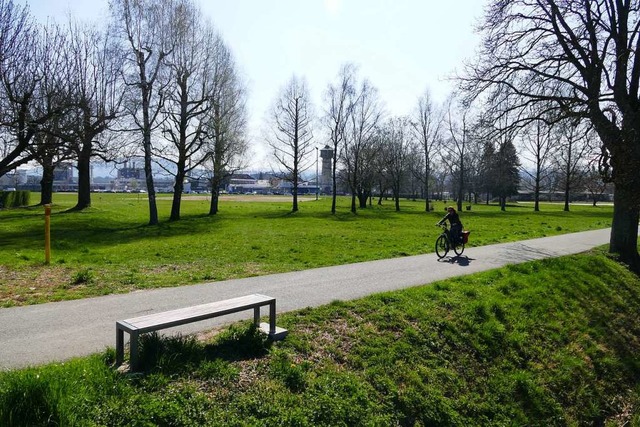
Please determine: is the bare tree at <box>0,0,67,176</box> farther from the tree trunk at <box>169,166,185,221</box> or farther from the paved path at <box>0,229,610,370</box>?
the tree trunk at <box>169,166,185,221</box>

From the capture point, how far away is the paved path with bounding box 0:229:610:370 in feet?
17.7

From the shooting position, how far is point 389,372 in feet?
19.2

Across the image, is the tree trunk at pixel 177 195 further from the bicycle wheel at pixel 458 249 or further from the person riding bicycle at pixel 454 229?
the bicycle wheel at pixel 458 249

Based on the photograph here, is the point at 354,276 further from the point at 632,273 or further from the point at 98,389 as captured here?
the point at 632,273

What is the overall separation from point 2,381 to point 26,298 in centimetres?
418

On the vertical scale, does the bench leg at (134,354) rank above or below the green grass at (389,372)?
above

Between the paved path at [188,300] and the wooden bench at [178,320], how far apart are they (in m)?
0.81

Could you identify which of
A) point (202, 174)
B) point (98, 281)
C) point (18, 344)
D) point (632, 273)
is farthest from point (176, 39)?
point (632, 273)

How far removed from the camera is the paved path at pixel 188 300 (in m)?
5.38

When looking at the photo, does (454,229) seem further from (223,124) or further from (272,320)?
(223,124)

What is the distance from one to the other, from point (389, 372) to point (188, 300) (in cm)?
375

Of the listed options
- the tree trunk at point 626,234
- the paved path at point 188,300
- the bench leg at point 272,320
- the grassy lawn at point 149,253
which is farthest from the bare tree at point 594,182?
the bench leg at point 272,320

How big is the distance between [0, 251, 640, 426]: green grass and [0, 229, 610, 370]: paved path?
617mm

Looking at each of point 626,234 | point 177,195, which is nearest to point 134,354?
point 626,234
